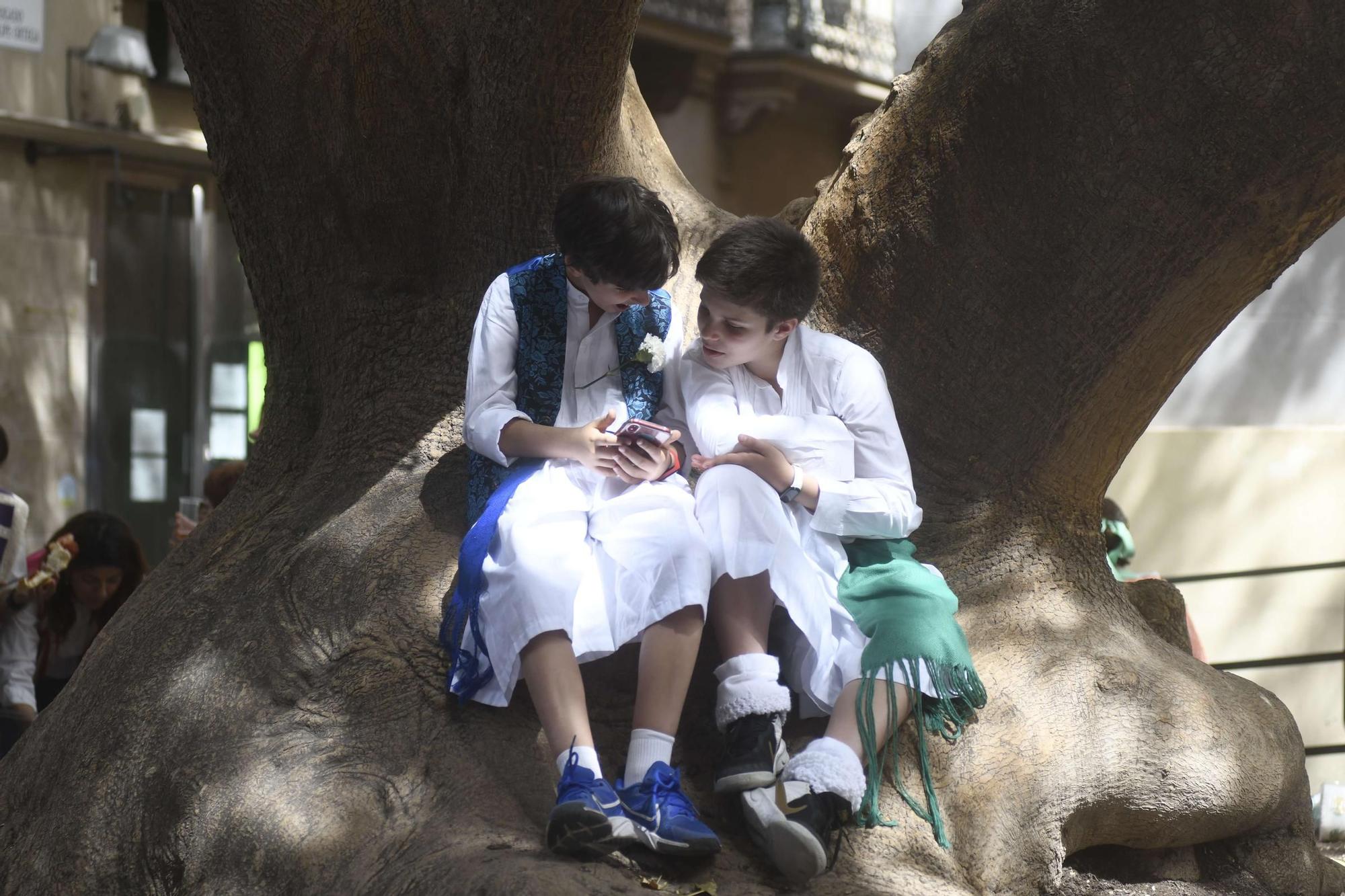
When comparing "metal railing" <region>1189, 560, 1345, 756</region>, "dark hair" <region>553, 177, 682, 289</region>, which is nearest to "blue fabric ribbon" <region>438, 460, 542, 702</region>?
"dark hair" <region>553, 177, 682, 289</region>

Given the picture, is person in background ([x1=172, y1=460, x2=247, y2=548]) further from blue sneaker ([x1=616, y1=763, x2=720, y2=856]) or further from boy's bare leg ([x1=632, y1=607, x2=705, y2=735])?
blue sneaker ([x1=616, y1=763, x2=720, y2=856])

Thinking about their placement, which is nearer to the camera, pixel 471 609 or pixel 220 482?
pixel 471 609

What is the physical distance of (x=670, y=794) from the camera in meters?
3.20

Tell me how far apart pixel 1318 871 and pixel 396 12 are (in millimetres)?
3592

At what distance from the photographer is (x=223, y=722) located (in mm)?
3697

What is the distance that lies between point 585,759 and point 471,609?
51cm

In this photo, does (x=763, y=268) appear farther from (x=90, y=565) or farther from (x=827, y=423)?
(x=90, y=565)

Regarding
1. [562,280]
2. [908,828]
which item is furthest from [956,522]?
[562,280]

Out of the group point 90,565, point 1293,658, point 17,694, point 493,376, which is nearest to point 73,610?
point 90,565

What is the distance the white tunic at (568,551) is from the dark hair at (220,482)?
8.96 feet

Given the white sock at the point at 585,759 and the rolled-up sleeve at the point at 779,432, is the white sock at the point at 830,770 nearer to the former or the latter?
the white sock at the point at 585,759

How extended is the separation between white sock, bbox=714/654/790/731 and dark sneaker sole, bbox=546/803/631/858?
1.39 ft

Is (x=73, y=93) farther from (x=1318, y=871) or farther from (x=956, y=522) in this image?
(x=1318, y=871)

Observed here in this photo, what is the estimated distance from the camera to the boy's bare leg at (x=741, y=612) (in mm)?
3494
